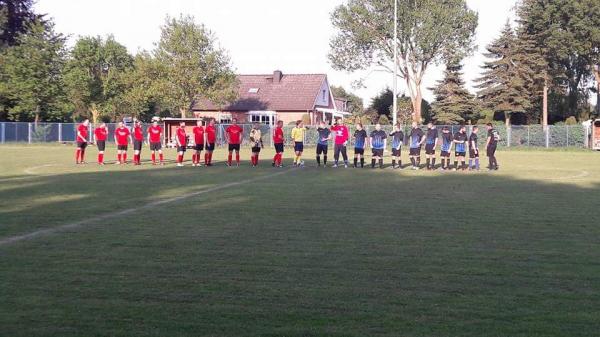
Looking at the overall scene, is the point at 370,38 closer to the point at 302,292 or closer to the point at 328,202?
the point at 328,202

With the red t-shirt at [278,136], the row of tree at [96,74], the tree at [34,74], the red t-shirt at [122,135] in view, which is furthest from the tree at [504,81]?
the red t-shirt at [122,135]

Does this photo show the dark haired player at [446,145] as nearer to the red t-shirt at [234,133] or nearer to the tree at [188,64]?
the red t-shirt at [234,133]

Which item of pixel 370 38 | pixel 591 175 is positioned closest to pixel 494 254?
pixel 591 175

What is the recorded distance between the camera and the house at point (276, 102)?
70562 mm

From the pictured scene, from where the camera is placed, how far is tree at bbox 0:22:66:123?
51.1 meters

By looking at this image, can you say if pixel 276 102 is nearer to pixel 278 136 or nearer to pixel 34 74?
pixel 34 74

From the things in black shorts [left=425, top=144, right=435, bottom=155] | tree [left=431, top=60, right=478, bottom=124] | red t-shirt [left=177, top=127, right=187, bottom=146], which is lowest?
black shorts [left=425, top=144, right=435, bottom=155]

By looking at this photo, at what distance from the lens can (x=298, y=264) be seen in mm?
8109

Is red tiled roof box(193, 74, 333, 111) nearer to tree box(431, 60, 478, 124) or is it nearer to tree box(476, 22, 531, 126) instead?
tree box(431, 60, 478, 124)

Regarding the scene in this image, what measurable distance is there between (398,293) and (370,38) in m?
56.6

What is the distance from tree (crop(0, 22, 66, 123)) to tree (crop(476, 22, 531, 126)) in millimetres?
37259

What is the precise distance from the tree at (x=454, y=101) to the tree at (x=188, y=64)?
1987 centimetres

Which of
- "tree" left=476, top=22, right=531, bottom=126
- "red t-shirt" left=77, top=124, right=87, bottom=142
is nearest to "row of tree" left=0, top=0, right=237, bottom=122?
"tree" left=476, top=22, right=531, bottom=126

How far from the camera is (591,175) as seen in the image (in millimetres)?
23891
